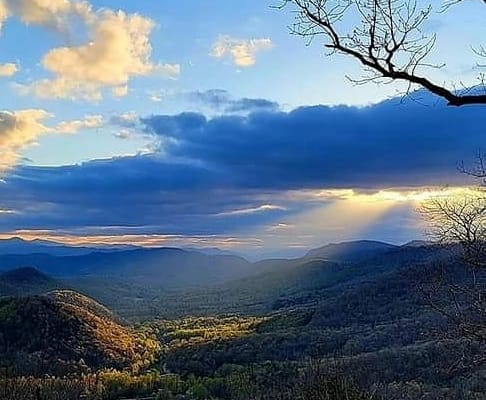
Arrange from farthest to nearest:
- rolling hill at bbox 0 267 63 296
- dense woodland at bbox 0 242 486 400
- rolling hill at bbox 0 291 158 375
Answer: rolling hill at bbox 0 267 63 296, rolling hill at bbox 0 291 158 375, dense woodland at bbox 0 242 486 400

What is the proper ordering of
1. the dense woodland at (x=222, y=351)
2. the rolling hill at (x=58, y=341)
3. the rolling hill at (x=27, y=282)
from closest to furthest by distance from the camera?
the dense woodland at (x=222, y=351)
the rolling hill at (x=58, y=341)
the rolling hill at (x=27, y=282)

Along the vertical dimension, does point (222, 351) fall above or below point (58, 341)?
below

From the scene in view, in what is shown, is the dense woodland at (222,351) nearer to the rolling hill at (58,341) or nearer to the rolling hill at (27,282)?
the rolling hill at (58,341)

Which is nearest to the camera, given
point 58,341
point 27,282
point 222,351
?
point 222,351

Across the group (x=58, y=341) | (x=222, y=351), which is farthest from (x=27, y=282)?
(x=222, y=351)

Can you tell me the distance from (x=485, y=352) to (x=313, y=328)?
6869cm

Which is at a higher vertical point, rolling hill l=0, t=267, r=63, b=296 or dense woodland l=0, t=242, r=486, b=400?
rolling hill l=0, t=267, r=63, b=296

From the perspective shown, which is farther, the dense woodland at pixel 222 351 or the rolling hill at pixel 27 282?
the rolling hill at pixel 27 282

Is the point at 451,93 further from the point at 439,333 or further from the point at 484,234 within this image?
the point at 439,333

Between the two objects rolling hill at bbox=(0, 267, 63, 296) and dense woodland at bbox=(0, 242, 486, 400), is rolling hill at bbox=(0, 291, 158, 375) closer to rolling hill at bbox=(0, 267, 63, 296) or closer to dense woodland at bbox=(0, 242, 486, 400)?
dense woodland at bbox=(0, 242, 486, 400)

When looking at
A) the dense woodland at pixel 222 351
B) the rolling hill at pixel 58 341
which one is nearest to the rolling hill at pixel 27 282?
the dense woodland at pixel 222 351

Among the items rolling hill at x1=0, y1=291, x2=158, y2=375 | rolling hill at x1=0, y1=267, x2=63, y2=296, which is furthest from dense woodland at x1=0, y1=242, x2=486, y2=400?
rolling hill at x1=0, y1=267, x2=63, y2=296

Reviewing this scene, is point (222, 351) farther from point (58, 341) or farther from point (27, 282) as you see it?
point (27, 282)

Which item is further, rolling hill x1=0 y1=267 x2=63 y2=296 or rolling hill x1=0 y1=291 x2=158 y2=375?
rolling hill x1=0 y1=267 x2=63 y2=296
